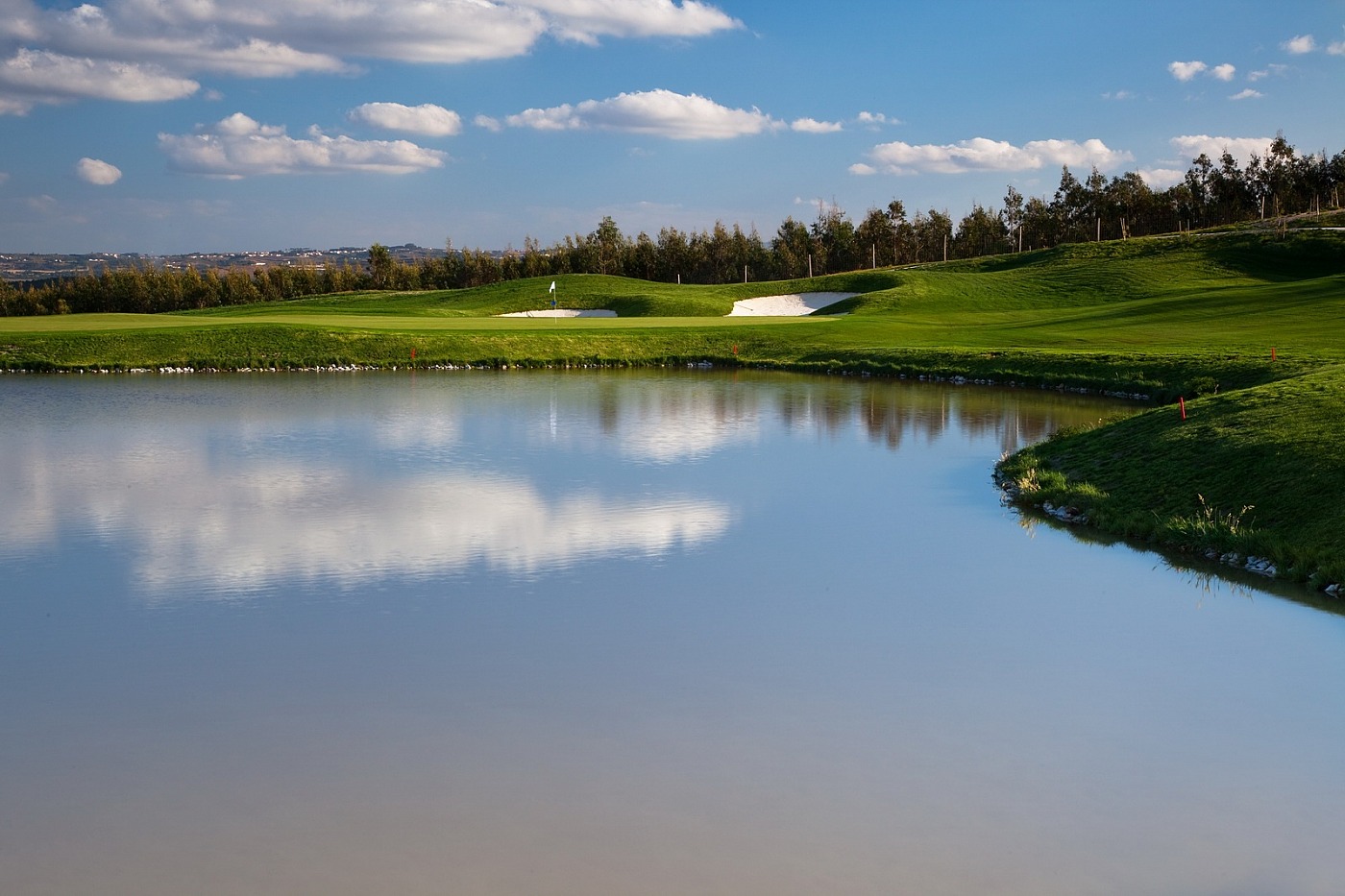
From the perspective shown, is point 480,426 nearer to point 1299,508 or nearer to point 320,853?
point 1299,508

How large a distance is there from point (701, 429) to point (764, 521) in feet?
35.7

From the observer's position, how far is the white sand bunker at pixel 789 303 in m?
72.6

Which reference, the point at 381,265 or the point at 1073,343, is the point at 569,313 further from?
the point at 381,265

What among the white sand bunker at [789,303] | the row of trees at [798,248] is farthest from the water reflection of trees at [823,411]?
the row of trees at [798,248]

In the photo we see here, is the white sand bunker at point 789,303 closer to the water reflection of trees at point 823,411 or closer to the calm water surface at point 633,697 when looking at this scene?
the water reflection of trees at point 823,411

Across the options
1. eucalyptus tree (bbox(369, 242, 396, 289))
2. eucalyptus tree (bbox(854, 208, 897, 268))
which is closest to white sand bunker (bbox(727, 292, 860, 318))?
eucalyptus tree (bbox(854, 208, 897, 268))

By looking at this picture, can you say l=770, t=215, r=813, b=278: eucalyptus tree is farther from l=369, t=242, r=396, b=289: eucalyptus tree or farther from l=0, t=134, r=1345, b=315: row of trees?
l=369, t=242, r=396, b=289: eucalyptus tree

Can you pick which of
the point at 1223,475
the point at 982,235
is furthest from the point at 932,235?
the point at 1223,475

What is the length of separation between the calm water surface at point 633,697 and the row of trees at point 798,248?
96.4 m

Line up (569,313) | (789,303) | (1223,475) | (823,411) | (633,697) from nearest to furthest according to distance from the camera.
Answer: (633,697) < (1223,475) < (823,411) < (789,303) < (569,313)

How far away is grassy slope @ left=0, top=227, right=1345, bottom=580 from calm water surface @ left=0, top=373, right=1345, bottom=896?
2.10 m

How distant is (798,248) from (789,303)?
5040cm

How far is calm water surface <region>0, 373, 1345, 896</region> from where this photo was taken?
7.89 m

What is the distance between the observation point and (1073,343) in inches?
1778
